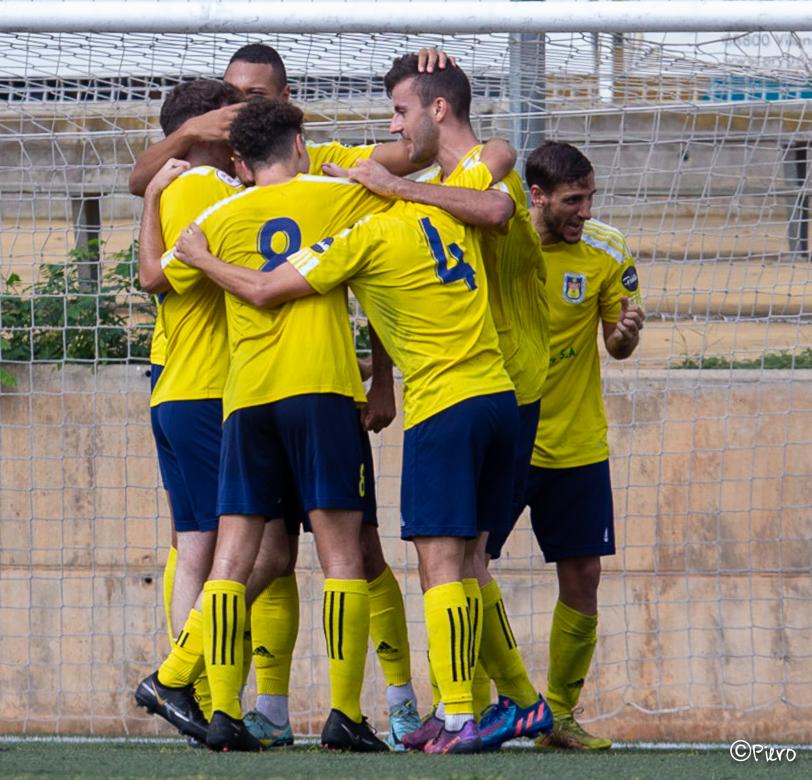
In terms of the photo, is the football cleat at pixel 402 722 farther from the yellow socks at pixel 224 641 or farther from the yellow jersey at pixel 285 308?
the yellow jersey at pixel 285 308

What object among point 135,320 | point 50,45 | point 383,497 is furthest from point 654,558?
point 50,45

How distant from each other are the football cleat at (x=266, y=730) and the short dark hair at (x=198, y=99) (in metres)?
2.04

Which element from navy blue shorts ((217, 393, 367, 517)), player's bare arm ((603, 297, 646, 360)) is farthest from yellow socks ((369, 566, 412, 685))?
player's bare arm ((603, 297, 646, 360))

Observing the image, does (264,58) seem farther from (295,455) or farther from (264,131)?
(295,455)

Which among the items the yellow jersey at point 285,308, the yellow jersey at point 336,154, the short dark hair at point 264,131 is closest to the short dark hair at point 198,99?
the yellow jersey at point 336,154

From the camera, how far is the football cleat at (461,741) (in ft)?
14.4

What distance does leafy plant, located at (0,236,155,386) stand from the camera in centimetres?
720

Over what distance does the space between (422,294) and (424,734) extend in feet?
4.46

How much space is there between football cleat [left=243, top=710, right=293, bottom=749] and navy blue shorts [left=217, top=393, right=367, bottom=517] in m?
0.78

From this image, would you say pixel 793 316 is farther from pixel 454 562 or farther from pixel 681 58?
pixel 454 562

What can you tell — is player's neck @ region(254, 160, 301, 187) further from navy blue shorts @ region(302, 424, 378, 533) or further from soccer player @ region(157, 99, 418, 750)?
navy blue shorts @ region(302, 424, 378, 533)

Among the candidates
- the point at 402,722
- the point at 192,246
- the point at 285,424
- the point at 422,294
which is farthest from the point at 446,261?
the point at 402,722

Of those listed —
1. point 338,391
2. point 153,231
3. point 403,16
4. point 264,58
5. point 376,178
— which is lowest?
point 338,391

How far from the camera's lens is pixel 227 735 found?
4441 mm
